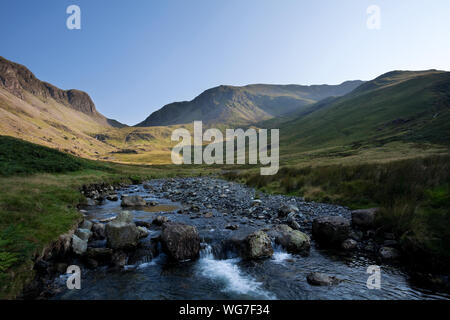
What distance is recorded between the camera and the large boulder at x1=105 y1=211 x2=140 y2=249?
423 inches

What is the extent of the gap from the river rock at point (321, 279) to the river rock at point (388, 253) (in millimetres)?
3042

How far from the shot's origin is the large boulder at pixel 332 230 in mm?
11117

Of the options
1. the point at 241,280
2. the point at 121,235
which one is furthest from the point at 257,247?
the point at 121,235

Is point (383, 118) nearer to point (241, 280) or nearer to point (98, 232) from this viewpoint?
point (241, 280)

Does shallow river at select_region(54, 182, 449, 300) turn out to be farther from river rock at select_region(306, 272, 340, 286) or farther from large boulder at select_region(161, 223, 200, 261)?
large boulder at select_region(161, 223, 200, 261)

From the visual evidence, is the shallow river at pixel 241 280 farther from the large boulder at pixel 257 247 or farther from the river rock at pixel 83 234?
the river rock at pixel 83 234

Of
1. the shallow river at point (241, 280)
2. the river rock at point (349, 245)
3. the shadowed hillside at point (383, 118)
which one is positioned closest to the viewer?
the shallow river at point (241, 280)

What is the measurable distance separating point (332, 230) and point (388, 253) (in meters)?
2.38

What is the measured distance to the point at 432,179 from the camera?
12.8m

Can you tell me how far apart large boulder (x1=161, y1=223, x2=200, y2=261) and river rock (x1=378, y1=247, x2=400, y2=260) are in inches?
333

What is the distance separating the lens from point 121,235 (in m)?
10.9

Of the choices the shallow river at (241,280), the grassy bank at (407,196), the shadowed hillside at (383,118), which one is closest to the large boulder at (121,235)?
the shallow river at (241,280)
